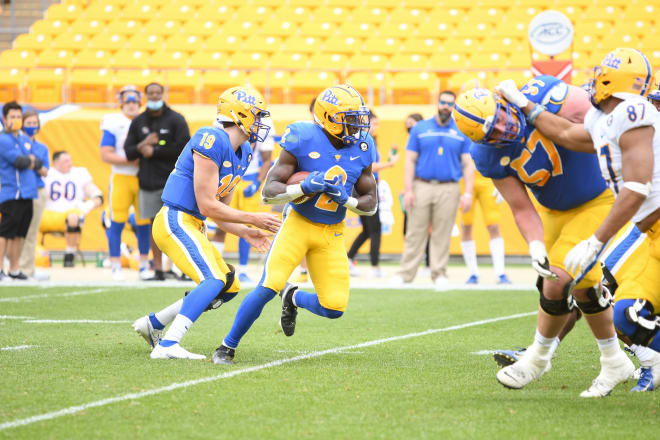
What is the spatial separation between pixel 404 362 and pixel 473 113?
184cm

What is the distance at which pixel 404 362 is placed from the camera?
226 inches

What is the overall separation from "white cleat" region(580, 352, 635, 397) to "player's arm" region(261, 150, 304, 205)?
6.24ft

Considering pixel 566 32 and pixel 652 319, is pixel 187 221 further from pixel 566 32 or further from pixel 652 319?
pixel 566 32

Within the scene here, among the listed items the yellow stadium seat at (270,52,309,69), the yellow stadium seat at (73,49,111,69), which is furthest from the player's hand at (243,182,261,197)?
the yellow stadium seat at (73,49,111,69)

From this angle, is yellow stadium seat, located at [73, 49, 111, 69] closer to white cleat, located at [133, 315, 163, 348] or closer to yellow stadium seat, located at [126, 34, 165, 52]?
yellow stadium seat, located at [126, 34, 165, 52]

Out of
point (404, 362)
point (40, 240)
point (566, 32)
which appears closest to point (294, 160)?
point (404, 362)

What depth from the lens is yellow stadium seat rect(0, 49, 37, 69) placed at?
1831 centimetres

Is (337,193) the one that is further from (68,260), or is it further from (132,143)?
(68,260)

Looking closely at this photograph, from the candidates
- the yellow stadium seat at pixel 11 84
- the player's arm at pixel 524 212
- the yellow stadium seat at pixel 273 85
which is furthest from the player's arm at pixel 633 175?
the yellow stadium seat at pixel 11 84

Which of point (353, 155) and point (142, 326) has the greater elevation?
point (353, 155)

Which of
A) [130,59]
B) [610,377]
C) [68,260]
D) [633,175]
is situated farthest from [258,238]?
[130,59]

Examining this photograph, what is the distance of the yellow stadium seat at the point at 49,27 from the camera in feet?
64.8

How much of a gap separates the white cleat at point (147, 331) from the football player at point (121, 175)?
4868mm

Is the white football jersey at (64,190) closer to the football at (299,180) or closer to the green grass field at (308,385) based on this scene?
the green grass field at (308,385)
